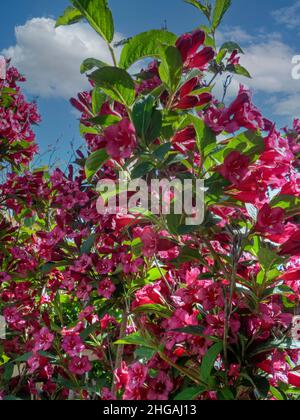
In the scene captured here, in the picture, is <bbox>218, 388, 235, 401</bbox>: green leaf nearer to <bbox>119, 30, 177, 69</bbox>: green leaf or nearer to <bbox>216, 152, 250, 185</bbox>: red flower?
<bbox>216, 152, 250, 185</bbox>: red flower

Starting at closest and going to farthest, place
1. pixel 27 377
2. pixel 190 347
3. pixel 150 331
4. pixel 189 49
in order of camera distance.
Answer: pixel 189 49
pixel 190 347
pixel 150 331
pixel 27 377

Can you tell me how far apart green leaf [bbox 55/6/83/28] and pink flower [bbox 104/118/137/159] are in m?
0.43

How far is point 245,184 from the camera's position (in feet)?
3.35

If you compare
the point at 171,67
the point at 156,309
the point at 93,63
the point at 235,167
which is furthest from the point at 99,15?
the point at 156,309

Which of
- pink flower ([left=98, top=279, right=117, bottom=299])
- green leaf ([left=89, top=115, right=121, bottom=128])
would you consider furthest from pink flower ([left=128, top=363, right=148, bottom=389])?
green leaf ([left=89, top=115, right=121, bottom=128])

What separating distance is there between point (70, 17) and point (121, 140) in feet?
1.54

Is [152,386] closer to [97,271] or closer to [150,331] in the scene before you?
[150,331]

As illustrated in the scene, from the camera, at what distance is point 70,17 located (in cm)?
118

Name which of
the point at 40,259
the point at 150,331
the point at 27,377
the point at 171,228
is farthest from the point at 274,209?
the point at 27,377

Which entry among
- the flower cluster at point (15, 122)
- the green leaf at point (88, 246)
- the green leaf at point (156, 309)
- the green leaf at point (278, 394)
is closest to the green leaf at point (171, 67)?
the green leaf at point (156, 309)

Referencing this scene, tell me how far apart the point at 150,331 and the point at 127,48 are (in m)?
0.83

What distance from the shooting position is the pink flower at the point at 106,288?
5.11ft

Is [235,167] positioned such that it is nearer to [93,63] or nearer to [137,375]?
[93,63]

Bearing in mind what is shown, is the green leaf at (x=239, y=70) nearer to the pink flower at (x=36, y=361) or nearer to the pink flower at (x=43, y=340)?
the pink flower at (x=43, y=340)
